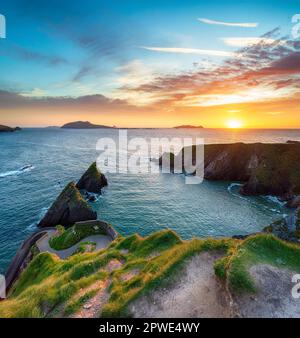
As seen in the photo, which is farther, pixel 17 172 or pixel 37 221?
pixel 17 172

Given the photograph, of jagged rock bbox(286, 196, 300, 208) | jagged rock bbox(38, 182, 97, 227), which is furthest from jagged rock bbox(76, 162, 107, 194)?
jagged rock bbox(286, 196, 300, 208)

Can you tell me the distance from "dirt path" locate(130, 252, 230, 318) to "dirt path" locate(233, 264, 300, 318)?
2.98 ft

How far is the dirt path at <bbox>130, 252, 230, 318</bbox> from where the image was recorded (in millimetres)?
10055

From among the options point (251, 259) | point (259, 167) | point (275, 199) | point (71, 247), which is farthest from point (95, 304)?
point (259, 167)

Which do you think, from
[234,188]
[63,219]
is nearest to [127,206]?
[63,219]

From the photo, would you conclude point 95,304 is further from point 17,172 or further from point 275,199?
point 17,172

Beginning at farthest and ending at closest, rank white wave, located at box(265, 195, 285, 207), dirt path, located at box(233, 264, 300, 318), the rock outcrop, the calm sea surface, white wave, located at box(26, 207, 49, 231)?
white wave, located at box(265, 195, 285, 207), white wave, located at box(26, 207, 49, 231), the calm sea surface, the rock outcrop, dirt path, located at box(233, 264, 300, 318)

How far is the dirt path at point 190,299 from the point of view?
10.1m

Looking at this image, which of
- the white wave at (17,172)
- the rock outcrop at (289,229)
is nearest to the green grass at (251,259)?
the rock outcrop at (289,229)

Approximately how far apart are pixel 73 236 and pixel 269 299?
25.6 metres

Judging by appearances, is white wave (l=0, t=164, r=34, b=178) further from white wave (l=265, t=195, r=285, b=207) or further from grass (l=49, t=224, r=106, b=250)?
white wave (l=265, t=195, r=285, b=207)

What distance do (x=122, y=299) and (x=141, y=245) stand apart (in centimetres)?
762

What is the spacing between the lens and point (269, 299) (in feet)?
31.2
